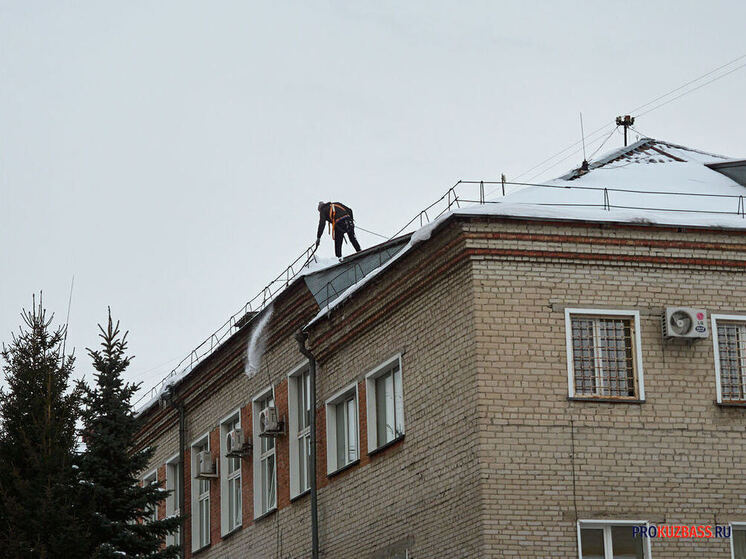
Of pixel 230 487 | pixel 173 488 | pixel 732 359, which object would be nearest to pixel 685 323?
pixel 732 359

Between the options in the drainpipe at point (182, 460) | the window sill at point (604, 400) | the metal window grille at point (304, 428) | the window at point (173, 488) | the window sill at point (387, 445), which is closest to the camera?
the window sill at point (604, 400)

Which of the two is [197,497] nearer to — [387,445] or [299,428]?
[299,428]

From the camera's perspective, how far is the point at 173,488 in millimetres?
33344

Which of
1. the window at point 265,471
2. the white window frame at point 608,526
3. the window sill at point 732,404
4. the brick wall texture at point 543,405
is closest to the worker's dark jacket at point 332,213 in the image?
the window at point 265,471

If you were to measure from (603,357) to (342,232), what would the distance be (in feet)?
33.8

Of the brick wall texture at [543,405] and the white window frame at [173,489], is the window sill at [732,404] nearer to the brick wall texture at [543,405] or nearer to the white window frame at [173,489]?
the brick wall texture at [543,405]

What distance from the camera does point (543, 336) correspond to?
19.5m

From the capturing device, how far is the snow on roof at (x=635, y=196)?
1973cm

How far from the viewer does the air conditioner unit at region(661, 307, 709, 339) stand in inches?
771

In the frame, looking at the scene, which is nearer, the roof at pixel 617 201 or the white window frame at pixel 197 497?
the roof at pixel 617 201

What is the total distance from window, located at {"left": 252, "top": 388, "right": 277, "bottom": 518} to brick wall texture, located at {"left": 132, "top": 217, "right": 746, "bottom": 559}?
551cm

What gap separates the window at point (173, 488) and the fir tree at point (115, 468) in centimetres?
742

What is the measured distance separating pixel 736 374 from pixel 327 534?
302 inches

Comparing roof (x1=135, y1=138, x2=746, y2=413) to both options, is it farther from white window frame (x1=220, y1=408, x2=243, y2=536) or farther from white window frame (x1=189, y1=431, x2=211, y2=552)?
white window frame (x1=189, y1=431, x2=211, y2=552)
